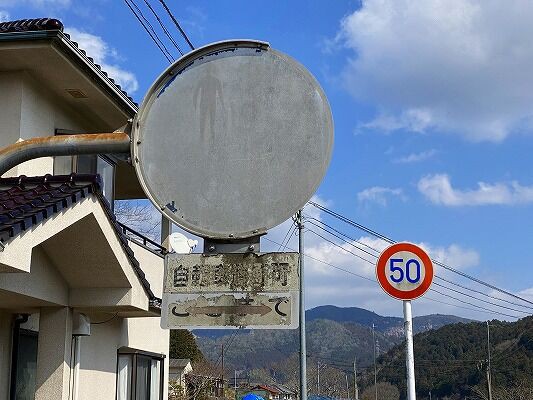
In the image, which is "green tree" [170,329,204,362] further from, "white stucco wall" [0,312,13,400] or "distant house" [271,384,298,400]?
"white stucco wall" [0,312,13,400]

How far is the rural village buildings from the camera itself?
23.5 ft

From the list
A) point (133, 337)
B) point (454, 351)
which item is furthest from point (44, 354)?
point (454, 351)

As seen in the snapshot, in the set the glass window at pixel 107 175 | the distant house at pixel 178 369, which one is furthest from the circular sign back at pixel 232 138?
the distant house at pixel 178 369

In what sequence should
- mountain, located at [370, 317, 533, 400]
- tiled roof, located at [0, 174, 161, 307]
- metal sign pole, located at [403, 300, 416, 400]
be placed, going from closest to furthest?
tiled roof, located at [0, 174, 161, 307], metal sign pole, located at [403, 300, 416, 400], mountain, located at [370, 317, 533, 400]

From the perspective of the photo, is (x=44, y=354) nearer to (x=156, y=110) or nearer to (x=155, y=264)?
(x=155, y=264)

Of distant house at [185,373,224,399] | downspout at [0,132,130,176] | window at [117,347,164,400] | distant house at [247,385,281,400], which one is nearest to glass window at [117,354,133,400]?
window at [117,347,164,400]

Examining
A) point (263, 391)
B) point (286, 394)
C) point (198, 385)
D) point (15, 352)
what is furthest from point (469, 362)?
point (15, 352)

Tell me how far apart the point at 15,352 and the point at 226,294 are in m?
7.13

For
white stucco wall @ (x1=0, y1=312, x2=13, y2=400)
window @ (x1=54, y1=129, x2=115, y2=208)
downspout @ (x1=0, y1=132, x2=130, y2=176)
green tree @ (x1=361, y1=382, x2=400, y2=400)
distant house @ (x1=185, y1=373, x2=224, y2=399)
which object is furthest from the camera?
green tree @ (x1=361, y1=382, x2=400, y2=400)

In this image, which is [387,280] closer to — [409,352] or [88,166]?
[409,352]

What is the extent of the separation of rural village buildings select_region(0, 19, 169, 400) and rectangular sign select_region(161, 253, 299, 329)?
3.62m

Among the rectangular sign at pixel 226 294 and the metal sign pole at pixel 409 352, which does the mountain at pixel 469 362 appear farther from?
the rectangular sign at pixel 226 294

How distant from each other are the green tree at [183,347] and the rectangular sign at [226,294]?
5272cm

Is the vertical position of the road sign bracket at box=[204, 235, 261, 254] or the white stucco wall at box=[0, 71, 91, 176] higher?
the white stucco wall at box=[0, 71, 91, 176]
